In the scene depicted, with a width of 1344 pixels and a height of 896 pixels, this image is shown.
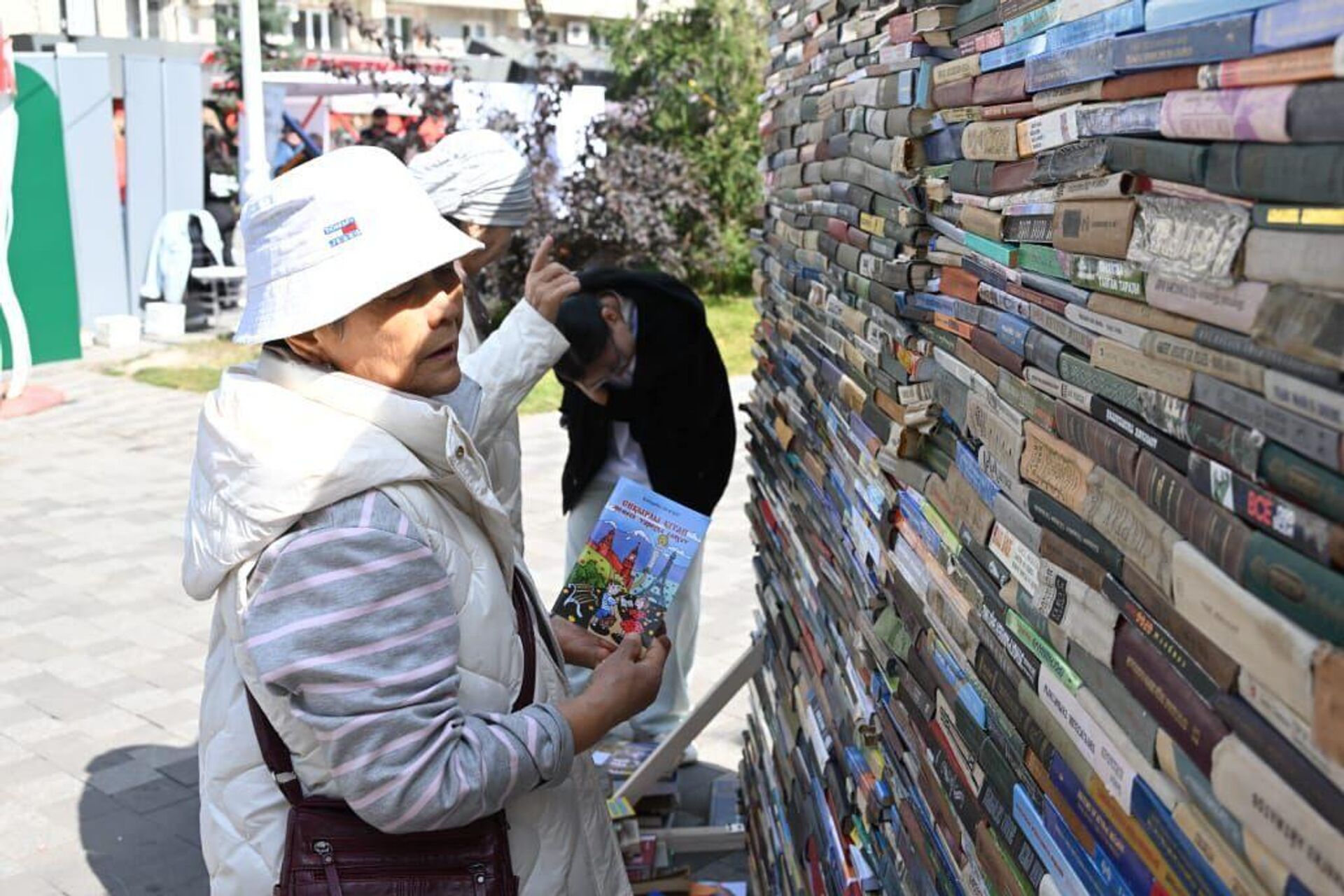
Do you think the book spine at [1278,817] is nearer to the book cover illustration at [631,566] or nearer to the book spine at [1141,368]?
the book spine at [1141,368]

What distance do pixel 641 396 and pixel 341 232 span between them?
84.5 inches

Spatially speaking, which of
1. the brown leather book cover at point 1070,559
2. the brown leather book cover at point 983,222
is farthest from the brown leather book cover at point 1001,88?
the brown leather book cover at point 1070,559

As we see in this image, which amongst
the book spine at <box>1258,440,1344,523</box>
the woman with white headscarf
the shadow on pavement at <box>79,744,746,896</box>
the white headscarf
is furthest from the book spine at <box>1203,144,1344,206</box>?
the shadow on pavement at <box>79,744,746,896</box>

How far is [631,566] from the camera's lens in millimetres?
2727

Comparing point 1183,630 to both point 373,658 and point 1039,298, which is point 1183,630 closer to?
point 1039,298

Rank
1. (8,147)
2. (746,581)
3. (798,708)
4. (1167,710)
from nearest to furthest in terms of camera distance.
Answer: (1167,710)
(798,708)
(746,581)
(8,147)

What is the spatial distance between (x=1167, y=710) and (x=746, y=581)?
19.0 ft

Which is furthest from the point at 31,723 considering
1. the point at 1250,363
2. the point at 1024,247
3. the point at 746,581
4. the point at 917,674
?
the point at 1250,363

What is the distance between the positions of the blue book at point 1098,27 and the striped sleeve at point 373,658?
3.34 feet

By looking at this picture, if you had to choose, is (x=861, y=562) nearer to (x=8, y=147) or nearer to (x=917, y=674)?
(x=917, y=674)

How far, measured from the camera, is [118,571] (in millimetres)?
7145

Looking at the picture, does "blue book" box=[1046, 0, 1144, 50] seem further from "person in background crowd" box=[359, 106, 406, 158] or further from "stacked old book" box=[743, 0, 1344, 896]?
"person in background crowd" box=[359, 106, 406, 158]

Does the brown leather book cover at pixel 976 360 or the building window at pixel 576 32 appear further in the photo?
the building window at pixel 576 32

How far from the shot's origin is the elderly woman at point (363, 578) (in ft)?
6.12
